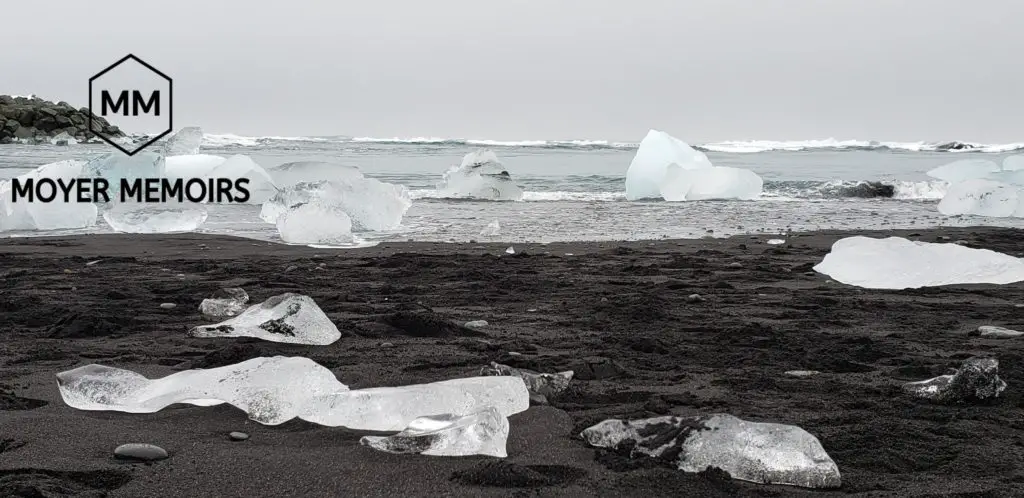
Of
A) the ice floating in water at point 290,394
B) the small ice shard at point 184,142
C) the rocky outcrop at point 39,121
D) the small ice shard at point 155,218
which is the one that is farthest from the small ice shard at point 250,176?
the rocky outcrop at point 39,121

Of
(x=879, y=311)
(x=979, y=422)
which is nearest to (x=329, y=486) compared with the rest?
(x=979, y=422)

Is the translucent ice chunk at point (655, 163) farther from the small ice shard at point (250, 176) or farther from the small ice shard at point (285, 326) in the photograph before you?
the small ice shard at point (285, 326)

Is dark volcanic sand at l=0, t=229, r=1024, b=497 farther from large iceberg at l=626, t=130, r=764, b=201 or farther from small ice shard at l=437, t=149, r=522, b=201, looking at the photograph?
large iceberg at l=626, t=130, r=764, b=201

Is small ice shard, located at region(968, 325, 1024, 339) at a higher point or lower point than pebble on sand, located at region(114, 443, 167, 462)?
higher

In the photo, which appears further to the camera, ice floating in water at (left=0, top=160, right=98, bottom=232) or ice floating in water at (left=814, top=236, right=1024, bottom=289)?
ice floating in water at (left=0, top=160, right=98, bottom=232)

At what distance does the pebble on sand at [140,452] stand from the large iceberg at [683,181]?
34.6ft

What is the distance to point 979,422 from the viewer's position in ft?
6.84

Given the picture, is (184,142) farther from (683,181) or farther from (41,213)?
(683,181)

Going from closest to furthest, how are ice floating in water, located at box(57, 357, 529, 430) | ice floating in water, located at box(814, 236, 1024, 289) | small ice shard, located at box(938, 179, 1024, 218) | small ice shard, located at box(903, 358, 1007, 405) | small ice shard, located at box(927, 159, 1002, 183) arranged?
1. ice floating in water, located at box(57, 357, 529, 430)
2. small ice shard, located at box(903, 358, 1007, 405)
3. ice floating in water, located at box(814, 236, 1024, 289)
4. small ice shard, located at box(938, 179, 1024, 218)
5. small ice shard, located at box(927, 159, 1002, 183)

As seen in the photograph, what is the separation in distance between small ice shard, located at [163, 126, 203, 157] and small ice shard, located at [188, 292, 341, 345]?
8.89 metres

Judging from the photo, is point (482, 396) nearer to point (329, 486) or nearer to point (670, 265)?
point (329, 486)

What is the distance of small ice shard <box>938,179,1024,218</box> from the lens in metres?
9.75

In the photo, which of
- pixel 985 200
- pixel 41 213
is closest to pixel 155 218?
pixel 41 213

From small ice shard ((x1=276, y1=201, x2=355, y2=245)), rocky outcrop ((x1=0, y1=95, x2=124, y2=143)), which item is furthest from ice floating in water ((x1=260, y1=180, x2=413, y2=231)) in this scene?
rocky outcrop ((x1=0, y1=95, x2=124, y2=143))
